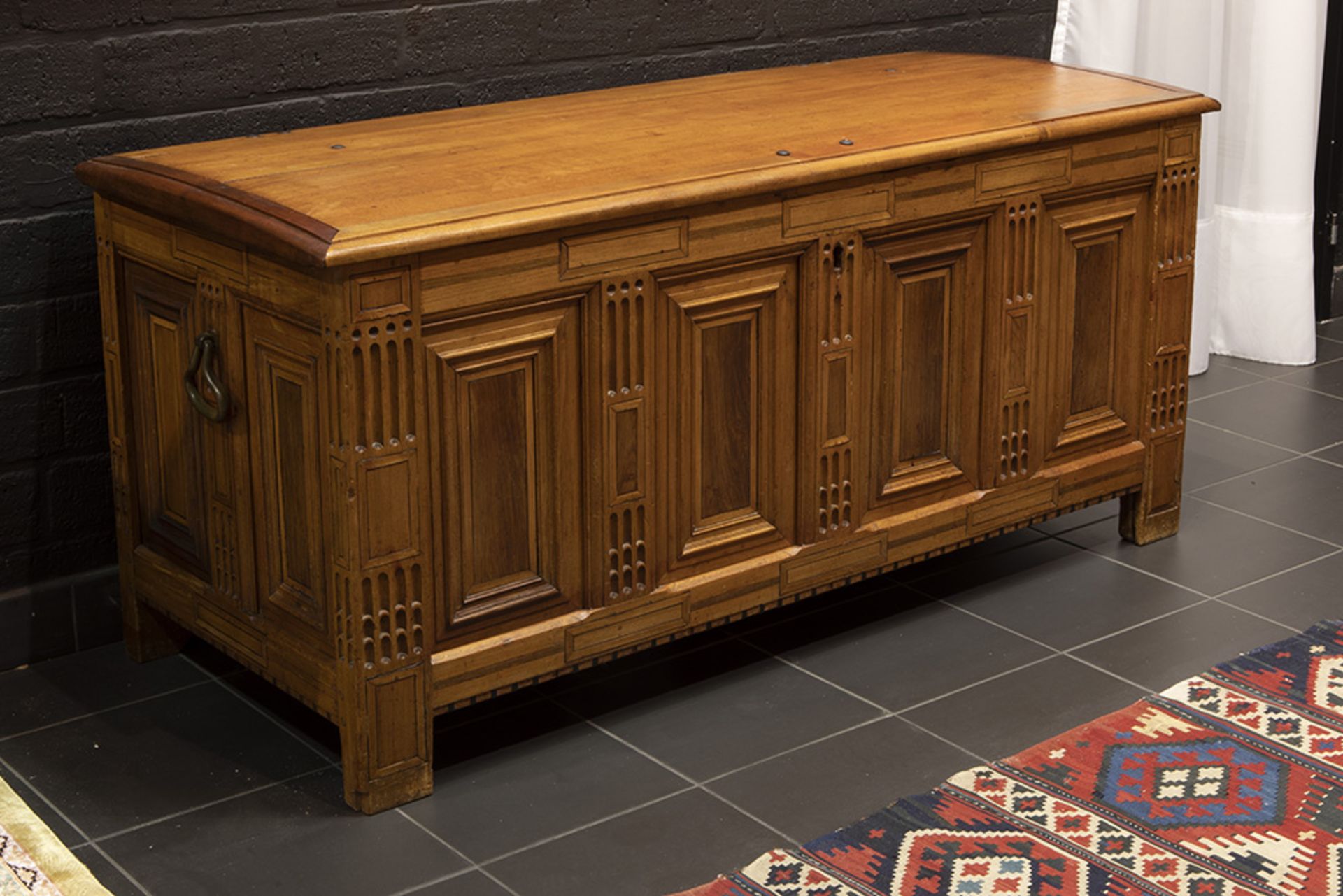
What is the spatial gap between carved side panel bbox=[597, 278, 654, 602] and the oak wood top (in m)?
0.14

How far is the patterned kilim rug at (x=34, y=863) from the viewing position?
2260mm

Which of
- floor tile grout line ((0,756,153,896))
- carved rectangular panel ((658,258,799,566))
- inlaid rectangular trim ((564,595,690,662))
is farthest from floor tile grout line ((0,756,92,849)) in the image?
carved rectangular panel ((658,258,799,566))

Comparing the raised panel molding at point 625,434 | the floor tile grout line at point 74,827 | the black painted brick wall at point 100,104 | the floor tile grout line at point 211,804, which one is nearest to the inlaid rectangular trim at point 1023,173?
the raised panel molding at point 625,434

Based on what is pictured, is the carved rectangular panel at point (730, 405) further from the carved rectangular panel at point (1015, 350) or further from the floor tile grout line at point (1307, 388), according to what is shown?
the floor tile grout line at point (1307, 388)

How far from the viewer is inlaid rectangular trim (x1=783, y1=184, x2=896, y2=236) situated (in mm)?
2689

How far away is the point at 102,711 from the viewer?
9.03 feet

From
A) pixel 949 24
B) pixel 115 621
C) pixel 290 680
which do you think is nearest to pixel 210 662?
pixel 115 621

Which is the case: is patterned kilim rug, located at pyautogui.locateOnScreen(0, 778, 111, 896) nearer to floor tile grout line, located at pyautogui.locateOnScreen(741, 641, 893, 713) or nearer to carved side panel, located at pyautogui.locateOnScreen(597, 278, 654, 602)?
carved side panel, located at pyautogui.locateOnScreen(597, 278, 654, 602)

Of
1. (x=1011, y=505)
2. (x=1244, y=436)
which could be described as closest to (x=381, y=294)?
(x=1011, y=505)

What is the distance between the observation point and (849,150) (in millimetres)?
2734

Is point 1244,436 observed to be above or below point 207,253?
below

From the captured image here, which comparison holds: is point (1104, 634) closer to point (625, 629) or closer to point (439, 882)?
point (625, 629)

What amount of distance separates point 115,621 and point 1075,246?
5.54 ft

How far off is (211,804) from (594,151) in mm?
1059
